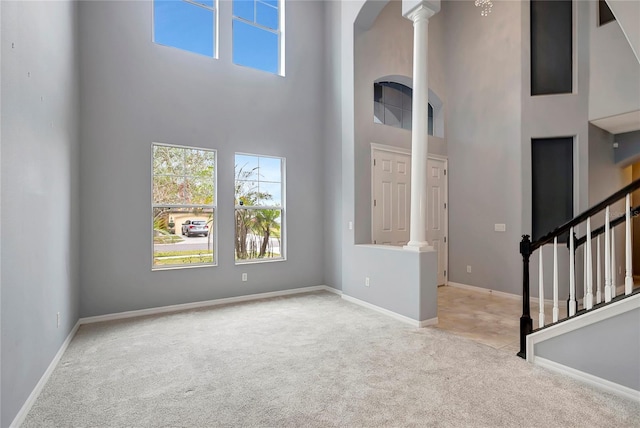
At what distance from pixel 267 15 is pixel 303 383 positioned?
5237mm

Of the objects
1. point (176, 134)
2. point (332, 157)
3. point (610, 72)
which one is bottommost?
point (332, 157)

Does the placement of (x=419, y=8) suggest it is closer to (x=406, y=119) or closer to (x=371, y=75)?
(x=371, y=75)

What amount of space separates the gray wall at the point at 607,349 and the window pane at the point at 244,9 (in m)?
5.52

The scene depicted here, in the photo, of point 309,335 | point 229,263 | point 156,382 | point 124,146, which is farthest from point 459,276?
point 124,146

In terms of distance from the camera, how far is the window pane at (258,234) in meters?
5.05

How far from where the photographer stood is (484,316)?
418cm

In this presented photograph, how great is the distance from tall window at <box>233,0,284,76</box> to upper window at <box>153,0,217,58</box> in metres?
0.34

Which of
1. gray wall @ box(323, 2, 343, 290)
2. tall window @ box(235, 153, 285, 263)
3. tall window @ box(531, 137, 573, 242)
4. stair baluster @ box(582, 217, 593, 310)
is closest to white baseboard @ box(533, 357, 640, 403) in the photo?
stair baluster @ box(582, 217, 593, 310)

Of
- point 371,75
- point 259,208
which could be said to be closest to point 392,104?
point 371,75

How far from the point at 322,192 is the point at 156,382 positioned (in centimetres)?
379

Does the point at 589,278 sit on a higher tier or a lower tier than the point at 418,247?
lower

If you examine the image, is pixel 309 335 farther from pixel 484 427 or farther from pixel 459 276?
pixel 459 276

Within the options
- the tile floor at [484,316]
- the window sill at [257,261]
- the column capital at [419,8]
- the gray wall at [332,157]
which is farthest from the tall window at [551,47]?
the window sill at [257,261]

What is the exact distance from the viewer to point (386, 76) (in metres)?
5.32
